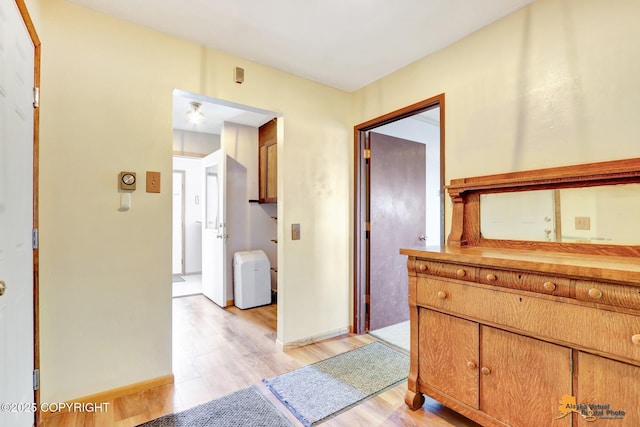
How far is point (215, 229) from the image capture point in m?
4.05

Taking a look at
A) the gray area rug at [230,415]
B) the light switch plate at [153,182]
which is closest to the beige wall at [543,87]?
the gray area rug at [230,415]

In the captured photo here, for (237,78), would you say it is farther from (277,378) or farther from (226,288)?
(226,288)

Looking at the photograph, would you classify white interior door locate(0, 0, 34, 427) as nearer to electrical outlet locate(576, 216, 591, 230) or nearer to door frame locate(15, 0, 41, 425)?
door frame locate(15, 0, 41, 425)

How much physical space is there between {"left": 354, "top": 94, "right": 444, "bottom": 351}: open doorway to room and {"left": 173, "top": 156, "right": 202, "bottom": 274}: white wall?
13.5 feet

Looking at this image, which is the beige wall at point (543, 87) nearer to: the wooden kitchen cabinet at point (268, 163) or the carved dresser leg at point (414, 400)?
the carved dresser leg at point (414, 400)

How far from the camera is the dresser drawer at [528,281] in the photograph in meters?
1.22

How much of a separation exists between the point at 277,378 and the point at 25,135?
206 centimetres

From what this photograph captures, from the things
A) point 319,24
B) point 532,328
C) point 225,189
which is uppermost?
point 319,24

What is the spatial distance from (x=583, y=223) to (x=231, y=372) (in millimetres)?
2434

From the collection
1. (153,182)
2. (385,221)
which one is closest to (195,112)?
(153,182)

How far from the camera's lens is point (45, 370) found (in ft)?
5.50

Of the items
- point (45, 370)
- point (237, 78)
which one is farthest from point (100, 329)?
point (237, 78)

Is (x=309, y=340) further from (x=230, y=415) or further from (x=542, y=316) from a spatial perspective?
(x=542, y=316)

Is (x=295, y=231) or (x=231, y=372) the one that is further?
(x=295, y=231)
